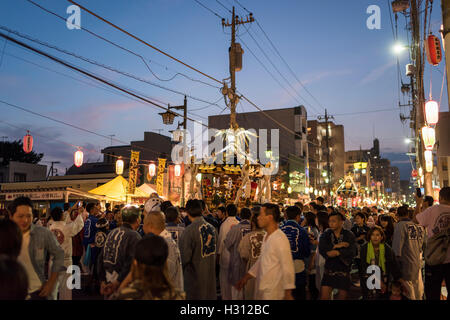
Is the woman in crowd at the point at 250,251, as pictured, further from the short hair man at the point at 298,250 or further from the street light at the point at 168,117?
the street light at the point at 168,117

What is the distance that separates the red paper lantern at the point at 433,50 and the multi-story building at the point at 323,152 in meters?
50.4

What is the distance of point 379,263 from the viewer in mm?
6801

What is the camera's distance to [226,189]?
18.2m

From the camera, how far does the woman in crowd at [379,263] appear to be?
6688 millimetres

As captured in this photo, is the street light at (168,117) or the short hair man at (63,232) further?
the street light at (168,117)

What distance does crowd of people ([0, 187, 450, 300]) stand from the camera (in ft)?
10.6

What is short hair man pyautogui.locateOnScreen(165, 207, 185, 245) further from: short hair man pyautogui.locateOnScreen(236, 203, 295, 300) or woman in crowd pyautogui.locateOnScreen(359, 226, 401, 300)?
woman in crowd pyautogui.locateOnScreen(359, 226, 401, 300)

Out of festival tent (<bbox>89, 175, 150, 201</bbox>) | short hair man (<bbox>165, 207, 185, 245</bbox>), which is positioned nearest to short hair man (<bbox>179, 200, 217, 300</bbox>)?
short hair man (<bbox>165, 207, 185, 245</bbox>)

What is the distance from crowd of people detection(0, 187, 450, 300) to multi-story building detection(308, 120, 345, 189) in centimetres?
5492

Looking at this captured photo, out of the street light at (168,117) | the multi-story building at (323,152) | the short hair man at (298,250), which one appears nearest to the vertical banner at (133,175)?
the street light at (168,117)

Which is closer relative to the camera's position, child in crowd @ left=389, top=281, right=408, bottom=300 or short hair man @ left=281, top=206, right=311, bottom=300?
short hair man @ left=281, top=206, right=311, bottom=300
